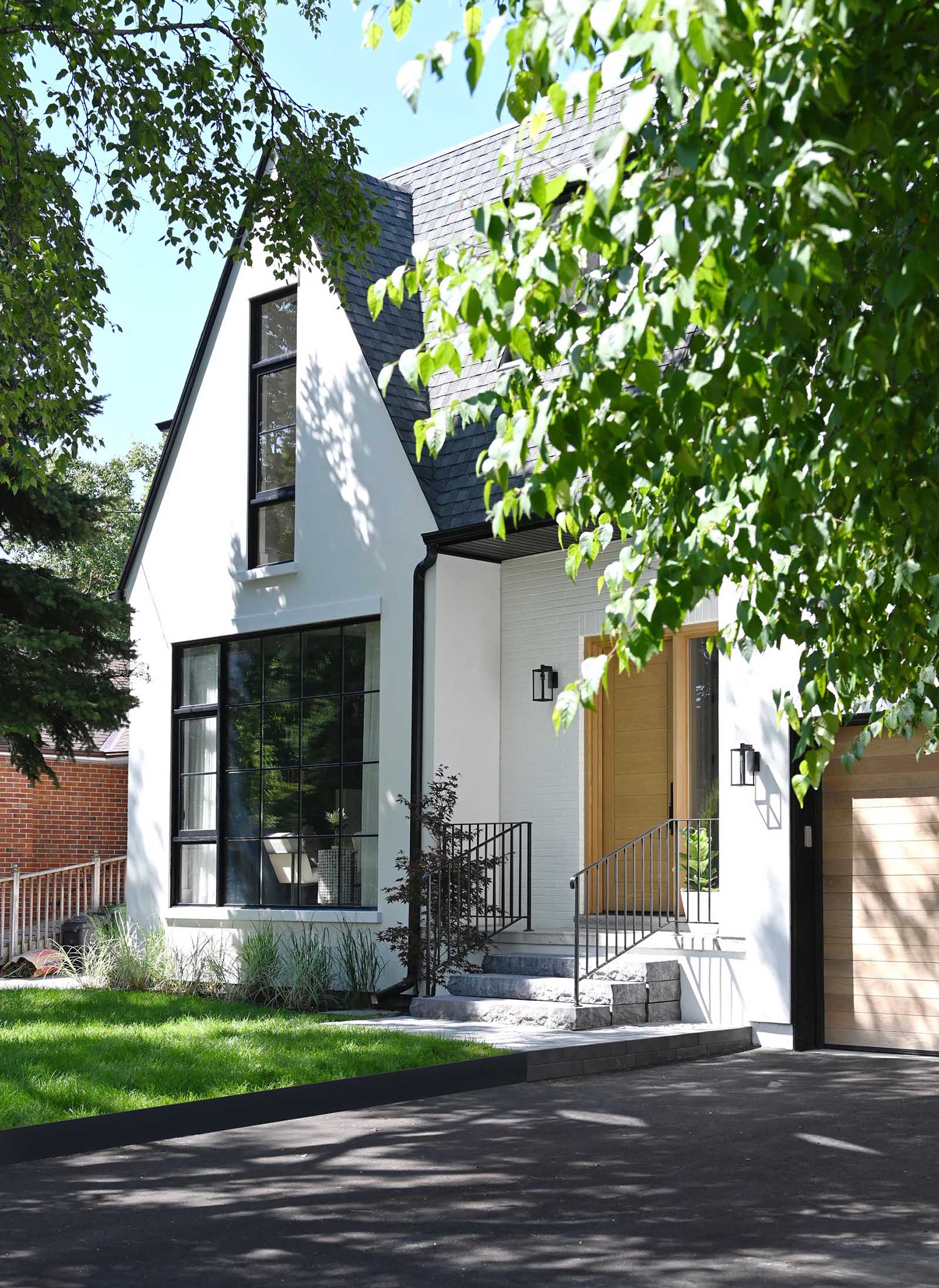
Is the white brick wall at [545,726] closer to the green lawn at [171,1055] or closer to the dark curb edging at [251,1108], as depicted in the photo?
the green lawn at [171,1055]

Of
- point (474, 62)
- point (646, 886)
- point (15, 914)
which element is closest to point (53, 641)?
point (15, 914)

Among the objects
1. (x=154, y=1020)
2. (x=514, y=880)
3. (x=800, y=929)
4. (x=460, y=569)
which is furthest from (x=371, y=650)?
(x=800, y=929)

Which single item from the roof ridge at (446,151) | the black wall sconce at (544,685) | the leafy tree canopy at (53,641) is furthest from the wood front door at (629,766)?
the roof ridge at (446,151)

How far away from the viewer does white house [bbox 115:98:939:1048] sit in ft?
33.4

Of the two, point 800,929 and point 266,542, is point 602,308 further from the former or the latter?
point 266,542

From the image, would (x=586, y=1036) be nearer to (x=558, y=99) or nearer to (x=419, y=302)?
(x=558, y=99)

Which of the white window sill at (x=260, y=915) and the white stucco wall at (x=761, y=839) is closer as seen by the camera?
the white stucco wall at (x=761, y=839)

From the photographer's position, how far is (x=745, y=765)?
1038 cm

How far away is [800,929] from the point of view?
10.1 metres

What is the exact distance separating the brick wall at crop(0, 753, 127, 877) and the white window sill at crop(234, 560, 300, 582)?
263 inches

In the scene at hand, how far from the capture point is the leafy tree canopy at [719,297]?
271cm

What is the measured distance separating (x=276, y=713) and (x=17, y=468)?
367cm

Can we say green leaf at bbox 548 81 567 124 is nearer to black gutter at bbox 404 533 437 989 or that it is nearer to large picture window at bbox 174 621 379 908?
black gutter at bbox 404 533 437 989

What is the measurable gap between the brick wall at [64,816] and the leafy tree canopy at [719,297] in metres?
16.9
